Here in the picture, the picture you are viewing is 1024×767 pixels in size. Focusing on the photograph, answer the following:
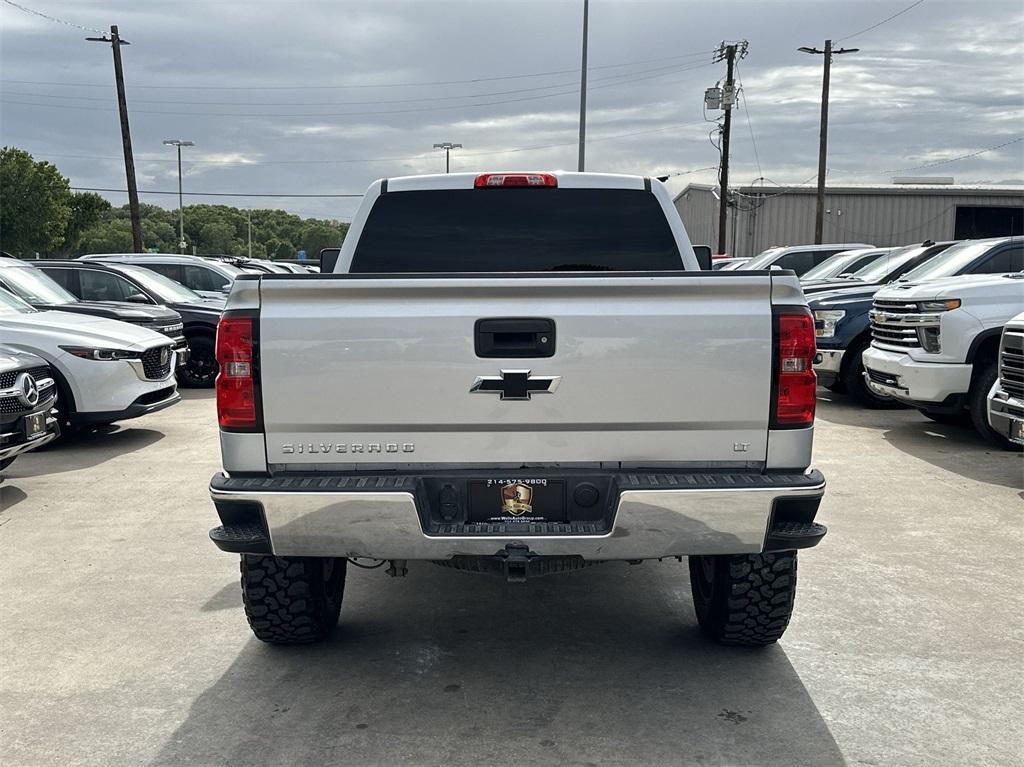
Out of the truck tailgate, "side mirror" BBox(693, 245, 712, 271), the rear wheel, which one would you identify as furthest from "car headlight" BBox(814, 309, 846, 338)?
the truck tailgate

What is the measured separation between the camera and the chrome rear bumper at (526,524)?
11.4 ft

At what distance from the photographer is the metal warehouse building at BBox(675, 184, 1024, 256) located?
47062 mm

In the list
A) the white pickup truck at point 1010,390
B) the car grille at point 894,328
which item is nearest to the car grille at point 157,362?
the car grille at point 894,328

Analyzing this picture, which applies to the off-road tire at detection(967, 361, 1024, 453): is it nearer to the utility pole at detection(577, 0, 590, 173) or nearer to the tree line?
the utility pole at detection(577, 0, 590, 173)

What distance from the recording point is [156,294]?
1345 centimetres

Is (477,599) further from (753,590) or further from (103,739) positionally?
A: (103,739)

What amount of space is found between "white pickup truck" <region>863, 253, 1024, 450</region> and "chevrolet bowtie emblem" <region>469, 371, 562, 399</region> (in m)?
6.48

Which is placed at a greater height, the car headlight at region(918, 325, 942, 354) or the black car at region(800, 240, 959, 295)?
the black car at region(800, 240, 959, 295)

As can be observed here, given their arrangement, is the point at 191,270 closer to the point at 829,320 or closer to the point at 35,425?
the point at 35,425

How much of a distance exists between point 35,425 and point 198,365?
23.3 ft

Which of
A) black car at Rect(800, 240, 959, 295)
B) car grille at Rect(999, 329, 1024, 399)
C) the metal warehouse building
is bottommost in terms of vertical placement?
car grille at Rect(999, 329, 1024, 399)

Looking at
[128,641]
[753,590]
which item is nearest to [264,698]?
[128,641]

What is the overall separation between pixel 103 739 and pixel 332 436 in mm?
1315

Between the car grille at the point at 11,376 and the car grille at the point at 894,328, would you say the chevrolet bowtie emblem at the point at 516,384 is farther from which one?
the car grille at the point at 894,328
